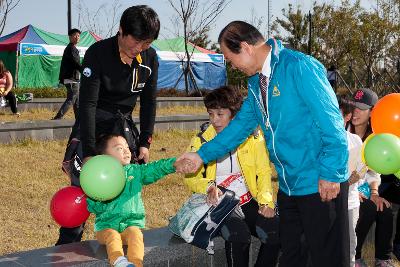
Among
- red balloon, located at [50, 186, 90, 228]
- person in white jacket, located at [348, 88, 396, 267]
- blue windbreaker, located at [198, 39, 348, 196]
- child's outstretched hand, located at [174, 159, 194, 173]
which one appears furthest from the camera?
person in white jacket, located at [348, 88, 396, 267]

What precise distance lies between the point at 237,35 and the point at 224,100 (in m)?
1.24

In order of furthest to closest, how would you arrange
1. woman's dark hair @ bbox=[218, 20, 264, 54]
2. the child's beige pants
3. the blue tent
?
the blue tent < the child's beige pants < woman's dark hair @ bbox=[218, 20, 264, 54]

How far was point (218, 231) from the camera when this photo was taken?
Result: 414 cm

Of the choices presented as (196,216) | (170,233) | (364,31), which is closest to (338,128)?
(196,216)

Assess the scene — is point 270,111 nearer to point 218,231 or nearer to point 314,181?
point 314,181

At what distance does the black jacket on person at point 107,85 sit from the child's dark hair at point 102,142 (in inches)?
2.2

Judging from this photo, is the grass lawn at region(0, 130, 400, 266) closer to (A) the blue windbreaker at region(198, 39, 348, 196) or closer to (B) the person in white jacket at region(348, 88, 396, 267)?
(B) the person in white jacket at region(348, 88, 396, 267)

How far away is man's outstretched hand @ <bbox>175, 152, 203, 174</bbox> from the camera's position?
380cm

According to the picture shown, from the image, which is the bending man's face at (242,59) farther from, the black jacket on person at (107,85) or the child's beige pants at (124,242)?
the child's beige pants at (124,242)

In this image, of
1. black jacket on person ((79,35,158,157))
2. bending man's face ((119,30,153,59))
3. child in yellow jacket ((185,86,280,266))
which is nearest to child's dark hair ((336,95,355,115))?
child in yellow jacket ((185,86,280,266))

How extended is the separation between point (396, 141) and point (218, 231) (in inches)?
55.3

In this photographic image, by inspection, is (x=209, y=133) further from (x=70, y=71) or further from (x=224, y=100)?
(x=70, y=71)

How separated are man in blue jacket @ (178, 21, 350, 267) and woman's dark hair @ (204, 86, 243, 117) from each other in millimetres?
997

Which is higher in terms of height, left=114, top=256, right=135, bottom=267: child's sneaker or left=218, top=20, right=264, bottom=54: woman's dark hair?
left=218, top=20, right=264, bottom=54: woman's dark hair
